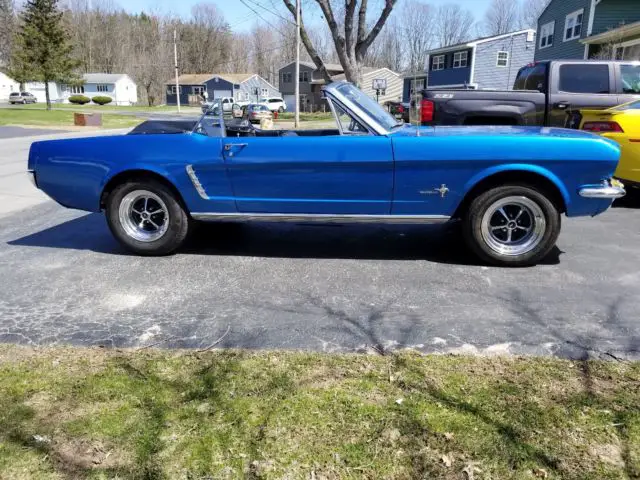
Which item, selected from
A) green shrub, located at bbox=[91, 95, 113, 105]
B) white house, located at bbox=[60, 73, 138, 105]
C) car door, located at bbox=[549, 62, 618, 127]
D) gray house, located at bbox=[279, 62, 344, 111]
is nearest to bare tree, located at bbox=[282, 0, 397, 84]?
car door, located at bbox=[549, 62, 618, 127]

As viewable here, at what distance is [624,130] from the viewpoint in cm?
643

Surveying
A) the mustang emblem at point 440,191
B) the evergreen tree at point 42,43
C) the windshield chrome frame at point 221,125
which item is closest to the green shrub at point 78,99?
the evergreen tree at point 42,43

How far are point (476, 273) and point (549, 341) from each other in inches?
53.1

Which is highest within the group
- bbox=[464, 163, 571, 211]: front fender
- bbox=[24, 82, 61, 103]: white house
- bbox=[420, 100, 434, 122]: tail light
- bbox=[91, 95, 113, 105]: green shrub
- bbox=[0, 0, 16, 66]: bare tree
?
bbox=[0, 0, 16, 66]: bare tree

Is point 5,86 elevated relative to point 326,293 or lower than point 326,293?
elevated

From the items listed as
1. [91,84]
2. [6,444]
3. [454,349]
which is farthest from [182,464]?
[91,84]

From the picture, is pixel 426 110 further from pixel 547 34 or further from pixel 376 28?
pixel 547 34

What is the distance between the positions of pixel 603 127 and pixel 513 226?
276cm

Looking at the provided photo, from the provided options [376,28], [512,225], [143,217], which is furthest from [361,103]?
[376,28]

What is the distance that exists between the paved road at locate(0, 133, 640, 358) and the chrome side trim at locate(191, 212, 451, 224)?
1.33ft

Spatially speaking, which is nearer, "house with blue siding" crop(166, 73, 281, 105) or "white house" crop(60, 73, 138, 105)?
"house with blue siding" crop(166, 73, 281, 105)

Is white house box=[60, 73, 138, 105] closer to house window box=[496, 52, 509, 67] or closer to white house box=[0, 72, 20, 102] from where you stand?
white house box=[0, 72, 20, 102]

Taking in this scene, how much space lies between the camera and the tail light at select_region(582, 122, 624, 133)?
6.49m

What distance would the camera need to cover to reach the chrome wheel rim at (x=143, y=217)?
521cm
